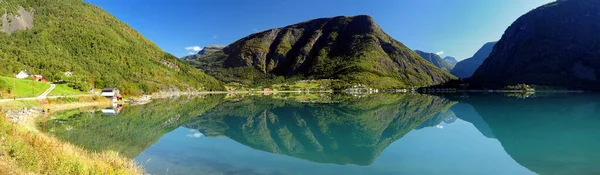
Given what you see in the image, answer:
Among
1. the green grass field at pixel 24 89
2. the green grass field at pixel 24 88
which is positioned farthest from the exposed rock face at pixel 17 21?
the green grass field at pixel 24 88

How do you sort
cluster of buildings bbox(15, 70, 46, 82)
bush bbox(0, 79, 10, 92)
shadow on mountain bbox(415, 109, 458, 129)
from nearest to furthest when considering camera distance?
shadow on mountain bbox(415, 109, 458, 129) < bush bbox(0, 79, 10, 92) < cluster of buildings bbox(15, 70, 46, 82)

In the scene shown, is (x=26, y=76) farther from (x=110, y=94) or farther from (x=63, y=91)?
(x=110, y=94)

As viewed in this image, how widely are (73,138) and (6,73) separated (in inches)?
3805

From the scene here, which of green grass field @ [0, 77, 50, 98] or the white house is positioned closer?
green grass field @ [0, 77, 50, 98]

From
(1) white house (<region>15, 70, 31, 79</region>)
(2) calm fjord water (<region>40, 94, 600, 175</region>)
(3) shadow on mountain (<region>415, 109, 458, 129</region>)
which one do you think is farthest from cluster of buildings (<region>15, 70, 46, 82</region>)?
(3) shadow on mountain (<region>415, 109, 458, 129</region>)

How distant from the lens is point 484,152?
929 inches

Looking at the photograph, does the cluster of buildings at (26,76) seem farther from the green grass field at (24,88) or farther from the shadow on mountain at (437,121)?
the shadow on mountain at (437,121)

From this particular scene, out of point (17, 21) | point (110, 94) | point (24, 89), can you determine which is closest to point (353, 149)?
point (24, 89)

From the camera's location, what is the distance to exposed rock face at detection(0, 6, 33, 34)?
160 meters

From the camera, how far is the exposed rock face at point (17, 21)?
160500 mm

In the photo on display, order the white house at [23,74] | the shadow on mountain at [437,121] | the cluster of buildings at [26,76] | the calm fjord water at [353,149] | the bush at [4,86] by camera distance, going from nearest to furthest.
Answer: the calm fjord water at [353,149] < the shadow on mountain at [437,121] < the bush at [4,86] < the cluster of buildings at [26,76] < the white house at [23,74]

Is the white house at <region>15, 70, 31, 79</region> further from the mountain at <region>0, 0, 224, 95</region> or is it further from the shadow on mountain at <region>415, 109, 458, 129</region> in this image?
the shadow on mountain at <region>415, 109, 458, 129</region>

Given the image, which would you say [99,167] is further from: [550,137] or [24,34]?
[24,34]


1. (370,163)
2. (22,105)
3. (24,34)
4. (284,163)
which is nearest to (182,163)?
(284,163)
